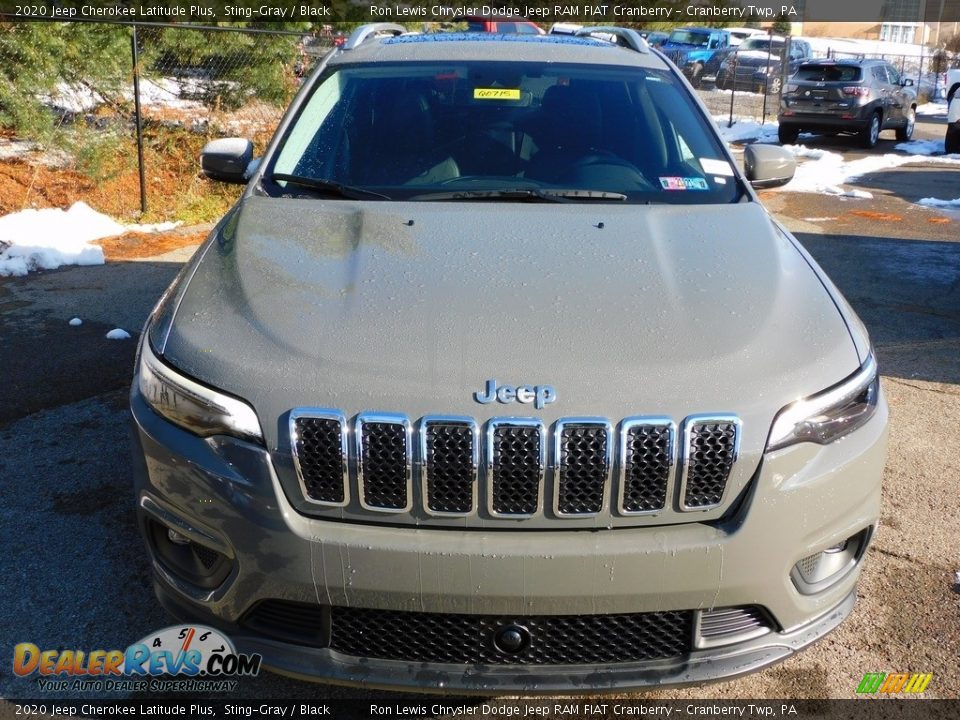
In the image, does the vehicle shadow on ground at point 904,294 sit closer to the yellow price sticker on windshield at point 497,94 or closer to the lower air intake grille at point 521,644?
the yellow price sticker on windshield at point 497,94

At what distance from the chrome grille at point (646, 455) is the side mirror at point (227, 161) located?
2.55 m

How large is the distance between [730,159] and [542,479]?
2124mm

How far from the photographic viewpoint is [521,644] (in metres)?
2.44

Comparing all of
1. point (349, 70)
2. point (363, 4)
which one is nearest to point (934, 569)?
point (349, 70)

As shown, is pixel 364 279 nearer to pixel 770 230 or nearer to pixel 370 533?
pixel 370 533

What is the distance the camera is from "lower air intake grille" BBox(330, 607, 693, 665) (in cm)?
244

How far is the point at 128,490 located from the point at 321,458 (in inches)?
80.4

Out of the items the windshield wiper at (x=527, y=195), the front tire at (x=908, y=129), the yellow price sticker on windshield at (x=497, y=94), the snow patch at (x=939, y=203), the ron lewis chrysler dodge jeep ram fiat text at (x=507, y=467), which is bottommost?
the snow patch at (x=939, y=203)

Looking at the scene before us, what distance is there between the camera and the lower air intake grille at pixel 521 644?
244 centimetres

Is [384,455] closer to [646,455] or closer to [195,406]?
[195,406]

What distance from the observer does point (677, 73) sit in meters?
4.49

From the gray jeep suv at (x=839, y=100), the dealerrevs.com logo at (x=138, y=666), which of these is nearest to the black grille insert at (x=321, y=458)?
the dealerrevs.com logo at (x=138, y=666)

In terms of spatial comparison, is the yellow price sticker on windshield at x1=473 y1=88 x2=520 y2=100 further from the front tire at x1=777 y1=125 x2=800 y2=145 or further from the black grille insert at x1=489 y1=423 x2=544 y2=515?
the front tire at x1=777 y1=125 x2=800 y2=145

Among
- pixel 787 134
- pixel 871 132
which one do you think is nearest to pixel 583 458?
pixel 787 134
